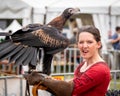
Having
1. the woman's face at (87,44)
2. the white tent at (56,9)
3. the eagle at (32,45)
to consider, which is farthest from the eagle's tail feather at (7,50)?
the white tent at (56,9)

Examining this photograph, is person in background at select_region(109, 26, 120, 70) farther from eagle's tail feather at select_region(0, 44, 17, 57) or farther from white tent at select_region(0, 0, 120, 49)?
eagle's tail feather at select_region(0, 44, 17, 57)

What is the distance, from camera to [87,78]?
2.56 metres

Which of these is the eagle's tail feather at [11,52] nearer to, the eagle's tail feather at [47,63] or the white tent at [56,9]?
the eagle's tail feather at [47,63]

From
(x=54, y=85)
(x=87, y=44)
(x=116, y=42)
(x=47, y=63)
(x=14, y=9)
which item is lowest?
(x=54, y=85)

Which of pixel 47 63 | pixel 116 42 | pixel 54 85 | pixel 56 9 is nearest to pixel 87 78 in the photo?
pixel 54 85

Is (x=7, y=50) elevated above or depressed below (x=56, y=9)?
below

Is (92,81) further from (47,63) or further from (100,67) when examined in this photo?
(47,63)

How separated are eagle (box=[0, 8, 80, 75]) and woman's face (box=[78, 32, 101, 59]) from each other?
0.31m

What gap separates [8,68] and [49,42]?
7011 mm

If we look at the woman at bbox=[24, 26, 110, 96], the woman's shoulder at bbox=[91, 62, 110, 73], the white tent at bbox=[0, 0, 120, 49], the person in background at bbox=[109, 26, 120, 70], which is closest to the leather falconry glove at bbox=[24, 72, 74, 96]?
the woman at bbox=[24, 26, 110, 96]

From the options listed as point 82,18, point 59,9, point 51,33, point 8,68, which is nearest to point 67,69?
point 59,9

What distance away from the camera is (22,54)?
286cm

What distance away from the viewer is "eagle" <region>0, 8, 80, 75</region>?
278cm

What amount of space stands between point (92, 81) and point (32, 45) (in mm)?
554
